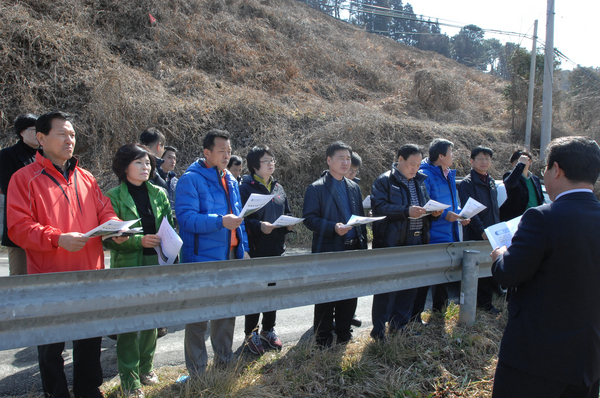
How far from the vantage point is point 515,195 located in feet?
18.4

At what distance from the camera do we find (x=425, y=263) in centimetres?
357

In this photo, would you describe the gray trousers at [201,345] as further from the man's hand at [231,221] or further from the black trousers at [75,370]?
the man's hand at [231,221]

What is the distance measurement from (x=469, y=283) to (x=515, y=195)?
2479mm

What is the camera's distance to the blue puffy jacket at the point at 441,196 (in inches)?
180

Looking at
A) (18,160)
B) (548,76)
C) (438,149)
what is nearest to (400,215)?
(438,149)

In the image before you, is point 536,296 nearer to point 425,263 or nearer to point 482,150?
point 425,263

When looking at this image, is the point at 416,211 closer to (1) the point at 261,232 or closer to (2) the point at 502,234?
(2) the point at 502,234

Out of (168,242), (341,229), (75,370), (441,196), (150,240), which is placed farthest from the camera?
(441,196)

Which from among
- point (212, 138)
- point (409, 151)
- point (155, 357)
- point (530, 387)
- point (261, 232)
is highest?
point (212, 138)

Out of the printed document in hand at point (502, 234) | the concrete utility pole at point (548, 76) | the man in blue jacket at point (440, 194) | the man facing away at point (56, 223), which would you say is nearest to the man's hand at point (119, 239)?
the man facing away at point (56, 223)

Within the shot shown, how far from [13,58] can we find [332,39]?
17836 millimetres

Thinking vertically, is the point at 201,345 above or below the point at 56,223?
below

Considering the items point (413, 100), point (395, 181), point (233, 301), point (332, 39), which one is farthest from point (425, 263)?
point (332, 39)

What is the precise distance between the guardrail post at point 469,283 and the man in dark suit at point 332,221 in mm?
977
